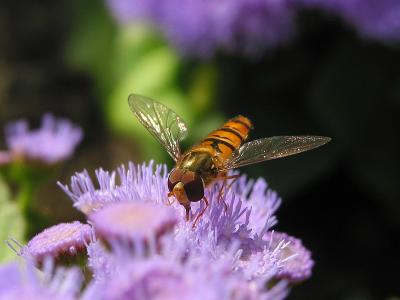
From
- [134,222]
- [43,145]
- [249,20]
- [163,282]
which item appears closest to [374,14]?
[249,20]

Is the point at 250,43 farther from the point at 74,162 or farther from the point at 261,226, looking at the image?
the point at 261,226

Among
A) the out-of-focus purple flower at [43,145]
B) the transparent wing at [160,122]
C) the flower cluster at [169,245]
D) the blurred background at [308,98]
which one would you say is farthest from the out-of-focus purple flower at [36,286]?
the blurred background at [308,98]

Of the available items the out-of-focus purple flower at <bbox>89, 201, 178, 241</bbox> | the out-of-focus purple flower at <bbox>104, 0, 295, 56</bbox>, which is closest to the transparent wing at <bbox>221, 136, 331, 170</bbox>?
the out-of-focus purple flower at <bbox>89, 201, 178, 241</bbox>

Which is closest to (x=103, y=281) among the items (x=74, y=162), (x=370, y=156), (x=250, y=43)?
(x=250, y=43)

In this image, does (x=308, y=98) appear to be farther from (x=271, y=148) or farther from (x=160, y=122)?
(x=271, y=148)

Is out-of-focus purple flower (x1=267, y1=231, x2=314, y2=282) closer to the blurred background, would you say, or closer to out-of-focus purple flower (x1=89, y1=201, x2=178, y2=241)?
out-of-focus purple flower (x1=89, y1=201, x2=178, y2=241)

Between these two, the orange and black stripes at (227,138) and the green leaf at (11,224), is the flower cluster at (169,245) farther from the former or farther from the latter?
the green leaf at (11,224)

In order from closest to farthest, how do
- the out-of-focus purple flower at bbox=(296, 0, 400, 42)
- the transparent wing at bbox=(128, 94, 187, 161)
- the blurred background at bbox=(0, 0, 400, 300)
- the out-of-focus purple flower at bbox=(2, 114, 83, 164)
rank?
the transparent wing at bbox=(128, 94, 187, 161)
the out-of-focus purple flower at bbox=(2, 114, 83, 164)
the out-of-focus purple flower at bbox=(296, 0, 400, 42)
the blurred background at bbox=(0, 0, 400, 300)
